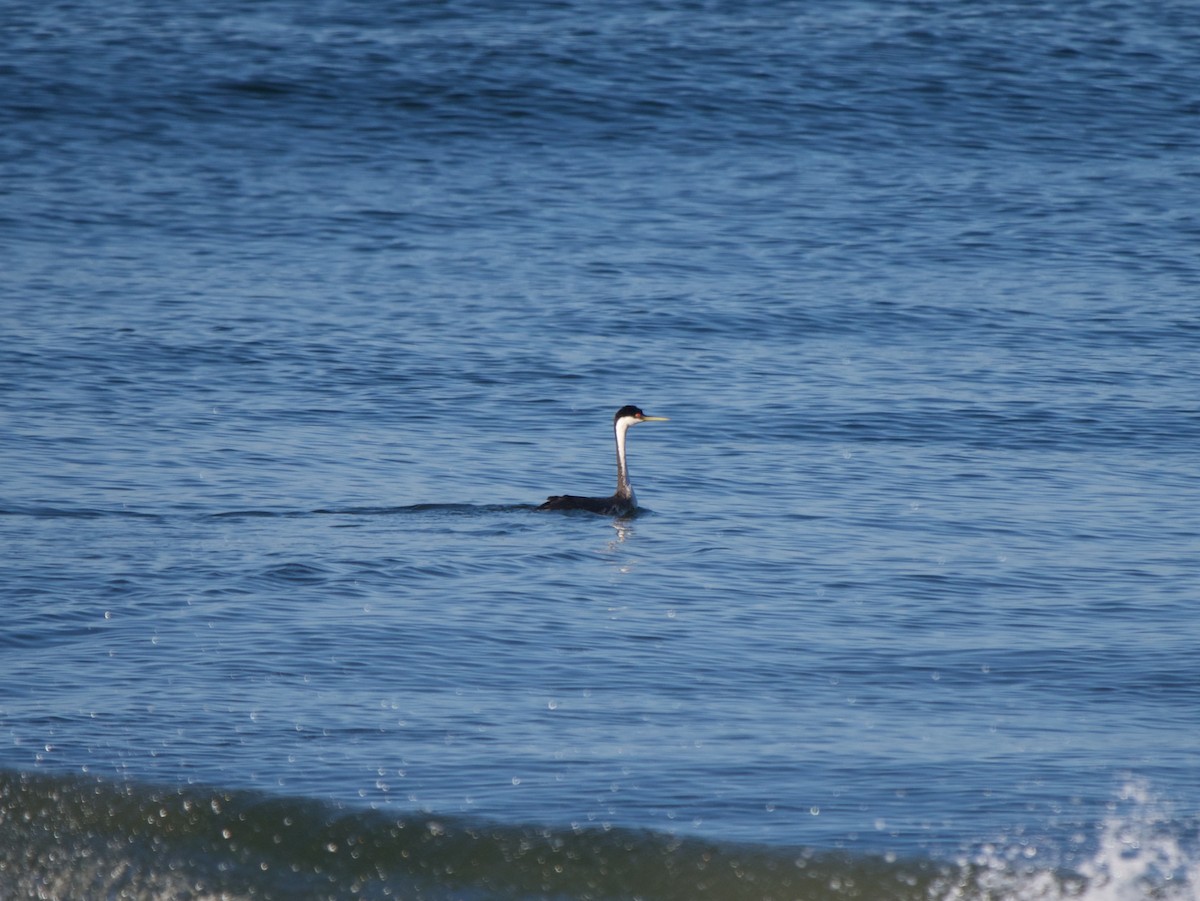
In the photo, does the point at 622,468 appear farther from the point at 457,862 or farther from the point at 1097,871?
the point at 1097,871

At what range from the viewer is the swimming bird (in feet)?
46.2

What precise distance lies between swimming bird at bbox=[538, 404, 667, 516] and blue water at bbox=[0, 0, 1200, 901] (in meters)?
0.18

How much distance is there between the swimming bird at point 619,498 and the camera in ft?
46.2

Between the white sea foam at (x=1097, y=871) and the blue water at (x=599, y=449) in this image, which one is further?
the blue water at (x=599, y=449)

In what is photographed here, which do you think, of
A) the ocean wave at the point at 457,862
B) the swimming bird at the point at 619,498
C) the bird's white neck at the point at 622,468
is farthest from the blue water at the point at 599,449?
the bird's white neck at the point at 622,468

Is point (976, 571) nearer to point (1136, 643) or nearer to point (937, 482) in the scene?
point (1136, 643)

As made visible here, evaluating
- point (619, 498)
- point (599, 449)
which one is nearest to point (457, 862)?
point (619, 498)

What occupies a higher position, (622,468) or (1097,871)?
(1097,871)

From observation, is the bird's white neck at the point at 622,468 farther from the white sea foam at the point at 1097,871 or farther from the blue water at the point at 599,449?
the white sea foam at the point at 1097,871

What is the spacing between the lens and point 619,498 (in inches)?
571

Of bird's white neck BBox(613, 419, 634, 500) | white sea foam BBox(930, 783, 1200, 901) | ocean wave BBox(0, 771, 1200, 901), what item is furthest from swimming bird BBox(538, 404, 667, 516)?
white sea foam BBox(930, 783, 1200, 901)

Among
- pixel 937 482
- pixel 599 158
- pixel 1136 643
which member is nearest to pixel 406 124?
pixel 599 158

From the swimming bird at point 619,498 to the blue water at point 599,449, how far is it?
0.58 feet

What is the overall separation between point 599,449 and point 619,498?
Answer: 6.42ft
